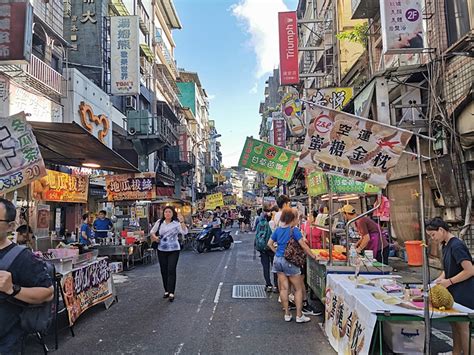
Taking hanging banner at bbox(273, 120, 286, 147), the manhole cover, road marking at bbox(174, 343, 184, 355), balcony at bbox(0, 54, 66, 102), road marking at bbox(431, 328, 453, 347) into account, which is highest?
hanging banner at bbox(273, 120, 286, 147)

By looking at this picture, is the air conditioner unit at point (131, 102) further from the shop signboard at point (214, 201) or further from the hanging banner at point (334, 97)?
the hanging banner at point (334, 97)

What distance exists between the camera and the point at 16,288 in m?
2.53

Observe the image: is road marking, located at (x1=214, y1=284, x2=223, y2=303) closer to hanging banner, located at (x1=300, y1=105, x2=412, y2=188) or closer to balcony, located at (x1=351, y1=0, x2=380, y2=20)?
hanging banner, located at (x1=300, y1=105, x2=412, y2=188)

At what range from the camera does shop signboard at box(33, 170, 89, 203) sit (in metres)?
10.8

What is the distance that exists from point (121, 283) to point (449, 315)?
8.24 metres

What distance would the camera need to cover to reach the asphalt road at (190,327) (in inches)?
212

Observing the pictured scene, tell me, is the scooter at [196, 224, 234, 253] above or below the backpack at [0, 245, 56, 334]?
below

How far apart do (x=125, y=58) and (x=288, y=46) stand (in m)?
8.19

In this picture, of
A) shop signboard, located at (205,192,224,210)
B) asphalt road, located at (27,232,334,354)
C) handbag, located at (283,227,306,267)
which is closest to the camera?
asphalt road, located at (27,232,334,354)

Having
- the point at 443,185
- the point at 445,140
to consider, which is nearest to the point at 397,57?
the point at 445,140

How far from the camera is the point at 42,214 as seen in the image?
11.1 m

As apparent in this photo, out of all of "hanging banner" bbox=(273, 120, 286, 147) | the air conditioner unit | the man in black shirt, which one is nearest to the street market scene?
the man in black shirt

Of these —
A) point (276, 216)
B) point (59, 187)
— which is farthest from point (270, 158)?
point (59, 187)

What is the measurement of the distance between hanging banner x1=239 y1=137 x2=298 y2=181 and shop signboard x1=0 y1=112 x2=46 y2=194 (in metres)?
6.71
